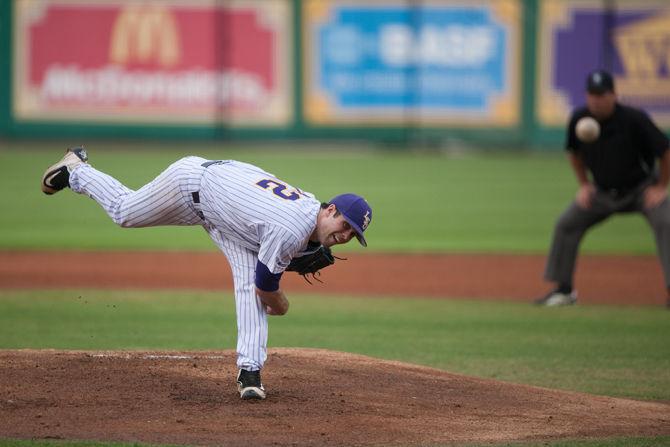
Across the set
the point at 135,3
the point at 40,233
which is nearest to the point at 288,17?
the point at 135,3

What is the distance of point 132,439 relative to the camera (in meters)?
5.39

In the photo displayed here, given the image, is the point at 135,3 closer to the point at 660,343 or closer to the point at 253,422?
Answer: the point at 660,343

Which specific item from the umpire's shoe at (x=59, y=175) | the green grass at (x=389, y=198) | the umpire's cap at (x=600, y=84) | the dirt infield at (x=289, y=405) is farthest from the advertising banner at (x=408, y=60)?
the umpire's shoe at (x=59, y=175)

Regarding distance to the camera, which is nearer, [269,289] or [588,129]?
[269,289]

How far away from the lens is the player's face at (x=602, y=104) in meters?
9.78

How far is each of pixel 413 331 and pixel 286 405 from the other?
328 cm

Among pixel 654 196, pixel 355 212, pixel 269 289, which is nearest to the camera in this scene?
pixel 355 212

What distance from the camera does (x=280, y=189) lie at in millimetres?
6043

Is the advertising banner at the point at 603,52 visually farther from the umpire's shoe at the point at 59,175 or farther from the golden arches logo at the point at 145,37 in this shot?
the umpire's shoe at the point at 59,175

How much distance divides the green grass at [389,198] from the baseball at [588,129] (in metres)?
4.03

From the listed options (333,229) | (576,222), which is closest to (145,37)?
(576,222)

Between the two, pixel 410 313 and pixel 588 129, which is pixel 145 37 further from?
pixel 588 129

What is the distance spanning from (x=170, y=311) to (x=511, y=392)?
398 centimetres

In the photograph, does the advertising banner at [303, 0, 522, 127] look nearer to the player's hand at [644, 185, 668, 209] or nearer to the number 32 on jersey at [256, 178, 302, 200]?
the player's hand at [644, 185, 668, 209]
